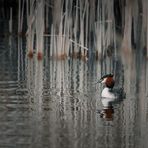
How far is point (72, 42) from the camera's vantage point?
26469 millimetres

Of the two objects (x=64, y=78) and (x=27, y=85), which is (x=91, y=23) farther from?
(x=27, y=85)

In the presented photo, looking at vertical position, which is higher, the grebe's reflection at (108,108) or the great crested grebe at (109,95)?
the great crested grebe at (109,95)

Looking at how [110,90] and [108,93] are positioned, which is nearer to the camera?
[108,93]

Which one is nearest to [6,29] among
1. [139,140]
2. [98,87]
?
[98,87]

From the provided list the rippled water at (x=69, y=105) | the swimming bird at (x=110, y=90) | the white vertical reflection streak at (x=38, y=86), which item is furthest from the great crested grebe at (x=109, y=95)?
the white vertical reflection streak at (x=38, y=86)

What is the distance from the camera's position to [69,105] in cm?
1731

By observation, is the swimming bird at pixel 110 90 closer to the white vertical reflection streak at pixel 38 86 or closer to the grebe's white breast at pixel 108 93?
the grebe's white breast at pixel 108 93

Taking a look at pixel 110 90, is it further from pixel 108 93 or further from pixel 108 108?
pixel 108 108

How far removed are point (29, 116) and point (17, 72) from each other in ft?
23.7

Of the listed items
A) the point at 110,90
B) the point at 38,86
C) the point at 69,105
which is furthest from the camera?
the point at 38,86

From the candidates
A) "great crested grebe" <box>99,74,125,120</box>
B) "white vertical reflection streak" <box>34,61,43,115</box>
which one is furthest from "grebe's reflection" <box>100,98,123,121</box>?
"white vertical reflection streak" <box>34,61,43,115</box>

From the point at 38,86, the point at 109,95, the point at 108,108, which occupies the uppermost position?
the point at 38,86

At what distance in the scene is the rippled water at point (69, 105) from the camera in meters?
13.8

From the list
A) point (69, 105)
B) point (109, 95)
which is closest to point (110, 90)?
point (109, 95)
